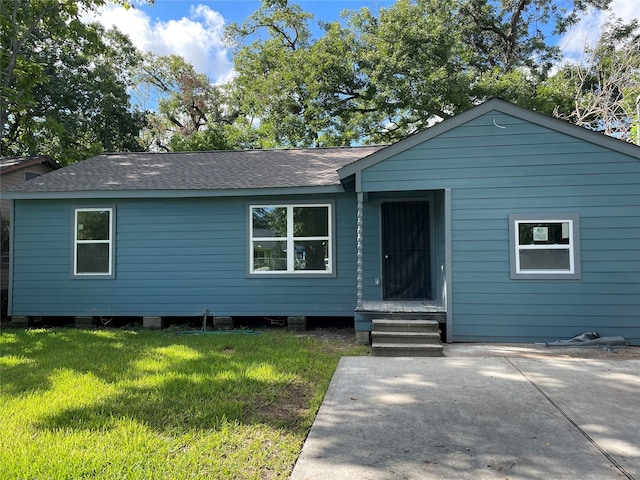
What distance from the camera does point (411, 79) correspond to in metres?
16.6

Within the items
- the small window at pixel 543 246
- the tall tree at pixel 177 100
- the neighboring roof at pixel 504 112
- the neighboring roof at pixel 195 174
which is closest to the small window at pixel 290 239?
the neighboring roof at pixel 195 174

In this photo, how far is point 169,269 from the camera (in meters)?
7.52

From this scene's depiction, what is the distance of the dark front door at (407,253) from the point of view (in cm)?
730

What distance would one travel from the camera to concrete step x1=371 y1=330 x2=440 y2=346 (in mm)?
5512

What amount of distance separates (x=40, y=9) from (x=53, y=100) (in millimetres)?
7235

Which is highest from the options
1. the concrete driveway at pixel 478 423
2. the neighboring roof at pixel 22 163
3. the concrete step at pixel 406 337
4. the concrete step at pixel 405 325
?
the neighboring roof at pixel 22 163

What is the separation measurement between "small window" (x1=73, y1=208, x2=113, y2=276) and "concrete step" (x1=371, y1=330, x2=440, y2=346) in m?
5.42

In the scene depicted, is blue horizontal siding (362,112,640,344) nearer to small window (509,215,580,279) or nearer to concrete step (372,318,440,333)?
small window (509,215,580,279)

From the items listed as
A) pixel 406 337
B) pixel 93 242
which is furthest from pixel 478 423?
pixel 93 242

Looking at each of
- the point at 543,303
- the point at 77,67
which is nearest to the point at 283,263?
the point at 543,303

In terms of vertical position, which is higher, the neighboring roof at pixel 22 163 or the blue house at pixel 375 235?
the neighboring roof at pixel 22 163

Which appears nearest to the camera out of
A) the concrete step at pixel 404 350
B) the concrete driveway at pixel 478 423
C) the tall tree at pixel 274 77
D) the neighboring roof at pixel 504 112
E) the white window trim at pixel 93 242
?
the concrete driveway at pixel 478 423

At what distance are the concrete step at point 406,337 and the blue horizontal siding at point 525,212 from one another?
63 cm

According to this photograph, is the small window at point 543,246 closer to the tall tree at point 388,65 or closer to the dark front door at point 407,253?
the dark front door at point 407,253
